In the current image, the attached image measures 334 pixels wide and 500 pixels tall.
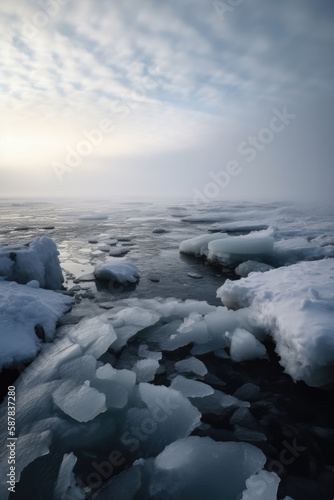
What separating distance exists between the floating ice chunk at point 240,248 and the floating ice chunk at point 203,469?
6180 mm

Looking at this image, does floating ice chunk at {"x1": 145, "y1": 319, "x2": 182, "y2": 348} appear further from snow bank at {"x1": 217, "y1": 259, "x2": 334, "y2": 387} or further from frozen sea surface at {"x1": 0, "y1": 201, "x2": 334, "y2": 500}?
snow bank at {"x1": 217, "y1": 259, "x2": 334, "y2": 387}

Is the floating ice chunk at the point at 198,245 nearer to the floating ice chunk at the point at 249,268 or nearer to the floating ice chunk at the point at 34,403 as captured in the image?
the floating ice chunk at the point at 249,268

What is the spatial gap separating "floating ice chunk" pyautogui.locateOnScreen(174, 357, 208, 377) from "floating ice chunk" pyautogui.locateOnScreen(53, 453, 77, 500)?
1.50 metres

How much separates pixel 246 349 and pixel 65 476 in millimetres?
2316

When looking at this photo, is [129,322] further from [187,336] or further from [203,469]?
[203,469]

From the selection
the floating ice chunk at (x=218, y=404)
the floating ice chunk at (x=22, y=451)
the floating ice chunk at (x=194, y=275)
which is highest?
the floating ice chunk at (x=22, y=451)

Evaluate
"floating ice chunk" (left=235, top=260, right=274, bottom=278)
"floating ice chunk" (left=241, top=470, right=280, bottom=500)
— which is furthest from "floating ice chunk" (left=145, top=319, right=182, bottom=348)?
"floating ice chunk" (left=235, top=260, right=274, bottom=278)

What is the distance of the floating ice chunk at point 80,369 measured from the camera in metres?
2.73

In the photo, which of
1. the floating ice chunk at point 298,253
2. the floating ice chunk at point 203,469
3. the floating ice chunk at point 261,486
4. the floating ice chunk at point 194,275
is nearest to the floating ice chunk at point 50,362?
the floating ice chunk at point 203,469

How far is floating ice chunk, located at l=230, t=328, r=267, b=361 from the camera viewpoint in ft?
10.9

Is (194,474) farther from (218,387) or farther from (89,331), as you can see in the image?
(89,331)

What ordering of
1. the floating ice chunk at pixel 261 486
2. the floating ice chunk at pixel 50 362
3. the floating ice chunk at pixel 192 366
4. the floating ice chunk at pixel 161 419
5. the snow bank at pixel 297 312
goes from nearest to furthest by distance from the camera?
the floating ice chunk at pixel 261 486 → the floating ice chunk at pixel 161 419 → the snow bank at pixel 297 312 → the floating ice chunk at pixel 50 362 → the floating ice chunk at pixel 192 366

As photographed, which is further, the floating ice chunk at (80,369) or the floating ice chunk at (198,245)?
the floating ice chunk at (198,245)

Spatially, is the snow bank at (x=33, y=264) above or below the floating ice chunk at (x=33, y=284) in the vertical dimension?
above
